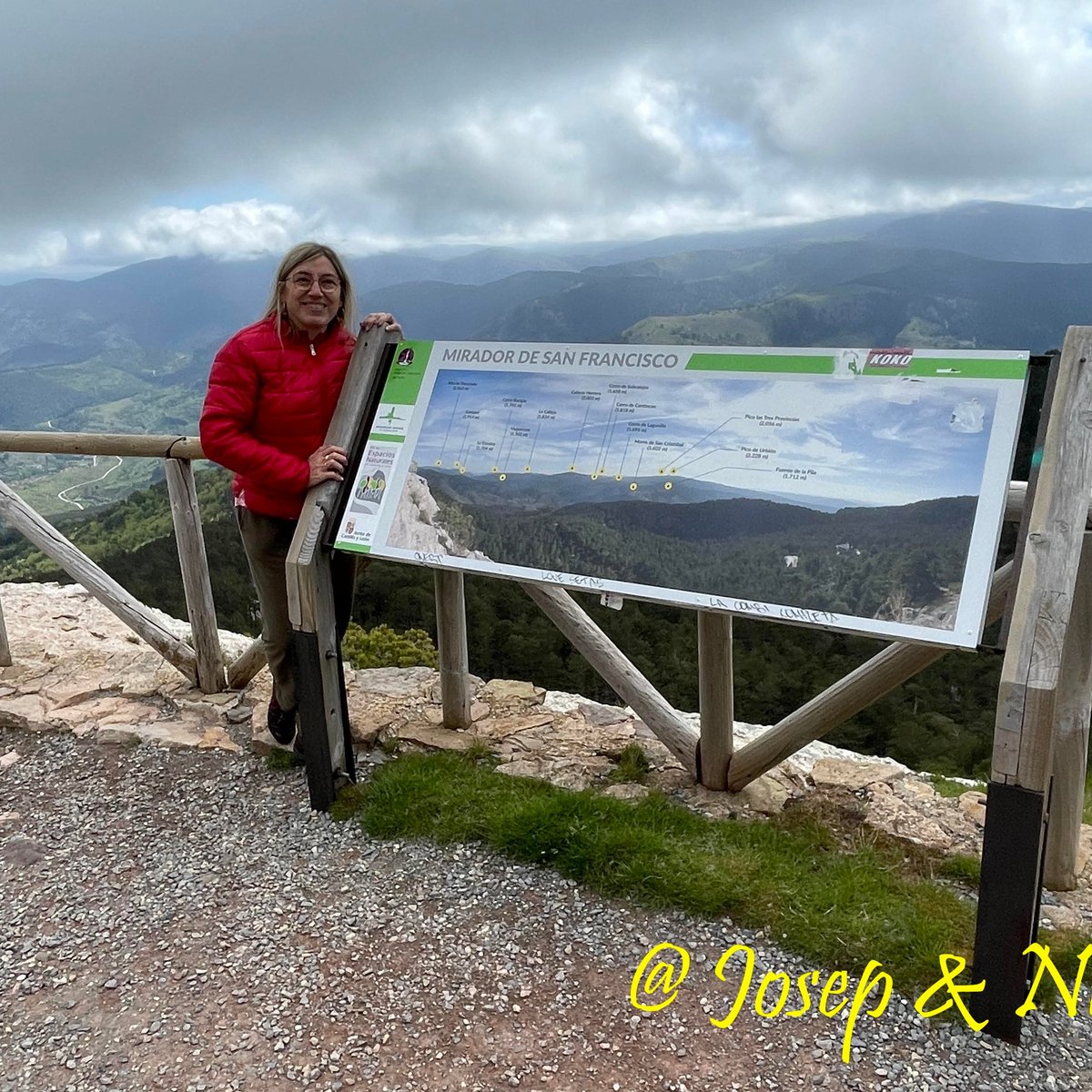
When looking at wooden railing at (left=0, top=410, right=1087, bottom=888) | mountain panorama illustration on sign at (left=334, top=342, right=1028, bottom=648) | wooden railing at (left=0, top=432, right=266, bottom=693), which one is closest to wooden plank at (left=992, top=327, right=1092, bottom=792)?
mountain panorama illustration on sign at (left=334, top=342, right=1028, bottom=648)

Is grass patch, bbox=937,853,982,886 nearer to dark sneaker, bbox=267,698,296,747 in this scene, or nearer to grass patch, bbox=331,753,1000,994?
grass patch, bbox=331,753,1000,994

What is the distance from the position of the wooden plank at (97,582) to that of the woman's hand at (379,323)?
3.10m

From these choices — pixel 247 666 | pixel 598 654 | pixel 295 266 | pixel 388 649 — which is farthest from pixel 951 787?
pixel 388 649

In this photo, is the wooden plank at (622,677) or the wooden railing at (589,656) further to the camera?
the wooden plank at (622,677)

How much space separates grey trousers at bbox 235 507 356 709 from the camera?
4480 mm

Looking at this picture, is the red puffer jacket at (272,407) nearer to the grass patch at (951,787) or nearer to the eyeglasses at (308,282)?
the eyeglasses at (308,282)

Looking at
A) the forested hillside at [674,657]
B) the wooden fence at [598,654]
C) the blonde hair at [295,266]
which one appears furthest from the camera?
the forested hillside at [674,657]

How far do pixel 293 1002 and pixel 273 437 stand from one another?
106 inches

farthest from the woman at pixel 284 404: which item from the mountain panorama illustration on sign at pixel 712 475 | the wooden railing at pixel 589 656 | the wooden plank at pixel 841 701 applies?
the wooden plank at pixel 841 701

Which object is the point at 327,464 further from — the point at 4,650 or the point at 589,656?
the point at 4,650

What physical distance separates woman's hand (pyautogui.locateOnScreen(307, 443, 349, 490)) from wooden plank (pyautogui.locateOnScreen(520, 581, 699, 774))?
4.11 feet

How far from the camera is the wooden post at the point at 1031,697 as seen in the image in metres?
2.49

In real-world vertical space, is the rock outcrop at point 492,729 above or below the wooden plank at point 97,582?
below

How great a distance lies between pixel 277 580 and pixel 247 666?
1663 millimetres
